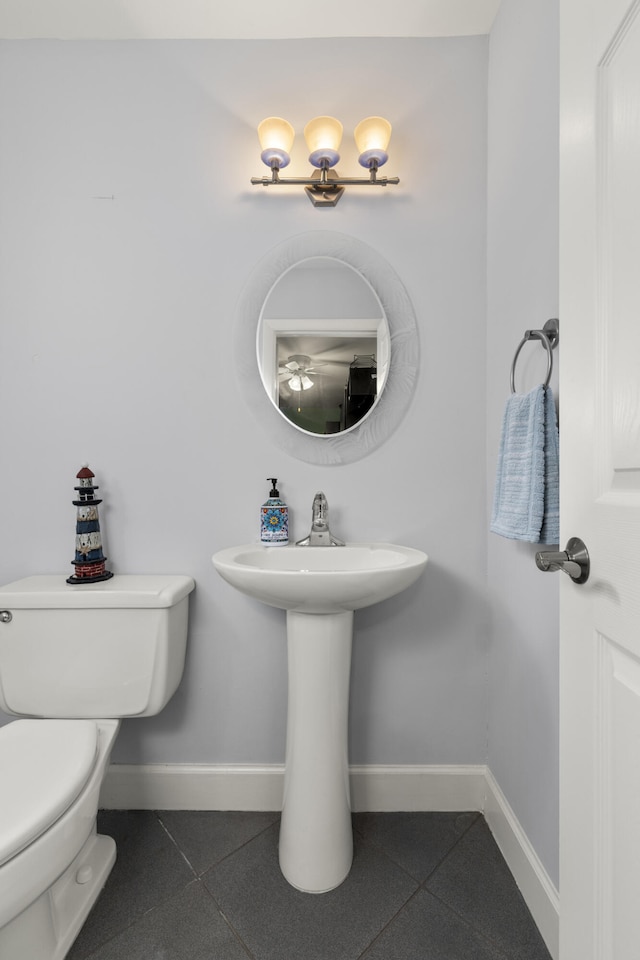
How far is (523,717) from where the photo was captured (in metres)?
1.25

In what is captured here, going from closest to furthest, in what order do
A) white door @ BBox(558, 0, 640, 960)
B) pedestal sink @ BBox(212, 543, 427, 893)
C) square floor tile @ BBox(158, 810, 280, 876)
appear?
white door @ BBox(558, 0, 640, 960), pedestal sink @ BBox(212, 543, 427, 893), square floor tile @ BBox(158, 810, 280, 876)

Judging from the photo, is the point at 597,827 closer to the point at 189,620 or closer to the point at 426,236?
the point at 189,620

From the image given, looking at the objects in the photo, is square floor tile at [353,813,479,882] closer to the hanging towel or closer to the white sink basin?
the white sink basin

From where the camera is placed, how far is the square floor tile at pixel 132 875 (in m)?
1.12

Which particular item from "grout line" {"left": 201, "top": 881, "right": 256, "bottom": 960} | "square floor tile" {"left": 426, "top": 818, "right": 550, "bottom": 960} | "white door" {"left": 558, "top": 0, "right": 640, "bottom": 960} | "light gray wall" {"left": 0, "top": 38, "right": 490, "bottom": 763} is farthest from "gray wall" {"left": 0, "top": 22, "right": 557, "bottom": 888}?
"white door" {"left": 558, "top": 0, "right": 640, "bottom": 960}

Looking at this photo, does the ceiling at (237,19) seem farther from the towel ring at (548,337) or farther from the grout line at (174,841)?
the grout line at (174,841)

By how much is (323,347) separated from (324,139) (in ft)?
1.86

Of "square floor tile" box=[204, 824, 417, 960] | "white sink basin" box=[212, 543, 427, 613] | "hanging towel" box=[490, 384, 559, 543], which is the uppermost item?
"hanging towel" box=[490, 384, 559, 543]

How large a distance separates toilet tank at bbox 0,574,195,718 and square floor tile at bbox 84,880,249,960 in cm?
45

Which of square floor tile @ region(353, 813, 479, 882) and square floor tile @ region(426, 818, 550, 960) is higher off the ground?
square floor tile @ region(426, 818, 550, 960)

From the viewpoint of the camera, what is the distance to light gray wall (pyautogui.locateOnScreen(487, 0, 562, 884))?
1.09 meters

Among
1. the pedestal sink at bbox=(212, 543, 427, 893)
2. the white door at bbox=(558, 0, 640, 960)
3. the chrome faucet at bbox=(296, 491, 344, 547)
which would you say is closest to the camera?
the white door at bbox=(558, 0, 640, 960)

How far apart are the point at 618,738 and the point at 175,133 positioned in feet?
5.95

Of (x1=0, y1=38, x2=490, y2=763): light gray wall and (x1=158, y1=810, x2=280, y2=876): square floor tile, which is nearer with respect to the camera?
(x1=158, y1=810, x2=280, y2=876): square floor tile
